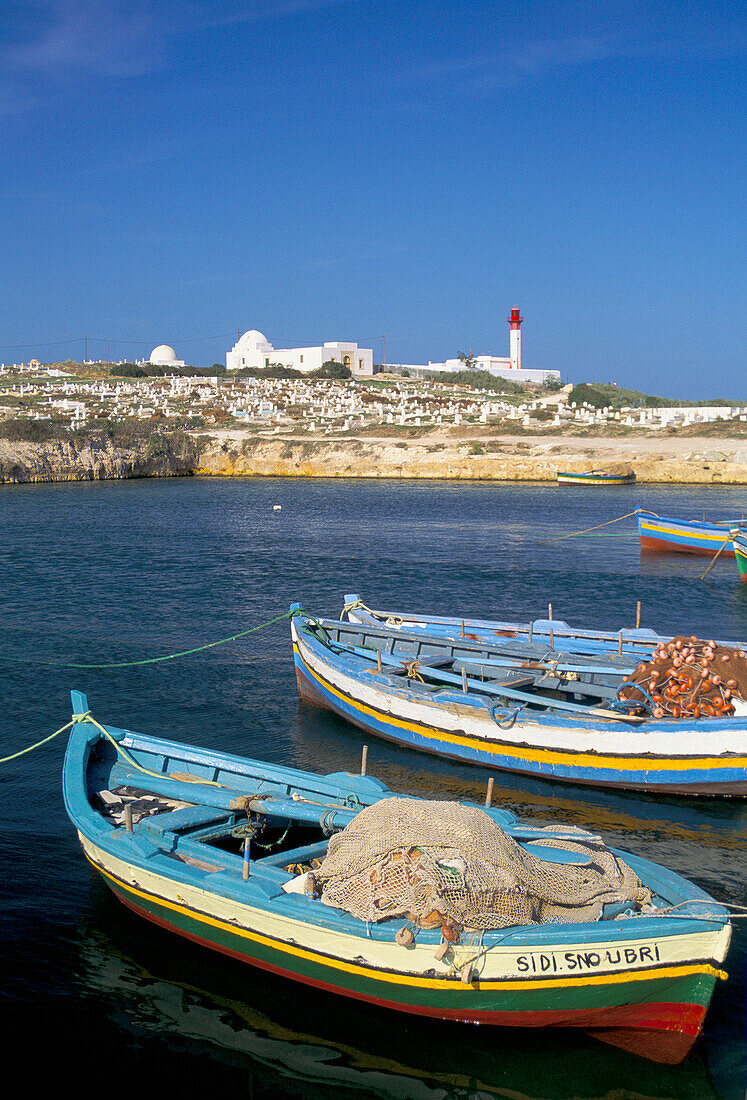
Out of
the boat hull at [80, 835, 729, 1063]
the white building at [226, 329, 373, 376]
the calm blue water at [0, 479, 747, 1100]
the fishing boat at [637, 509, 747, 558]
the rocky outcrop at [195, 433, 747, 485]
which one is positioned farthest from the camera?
the white building at [226, 329, 373, 376]

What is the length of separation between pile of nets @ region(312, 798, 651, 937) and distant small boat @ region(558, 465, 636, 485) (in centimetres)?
5390

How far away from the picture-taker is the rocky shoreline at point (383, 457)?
61688 mm

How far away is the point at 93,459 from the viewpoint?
65.9 m

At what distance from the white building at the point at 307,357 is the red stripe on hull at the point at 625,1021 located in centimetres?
11932

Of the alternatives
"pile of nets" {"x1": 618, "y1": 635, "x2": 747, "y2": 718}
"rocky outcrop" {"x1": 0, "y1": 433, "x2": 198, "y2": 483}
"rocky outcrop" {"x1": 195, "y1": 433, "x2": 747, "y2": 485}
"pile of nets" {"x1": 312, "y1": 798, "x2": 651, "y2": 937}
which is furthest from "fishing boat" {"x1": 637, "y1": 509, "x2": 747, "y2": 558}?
"rocky outcrop" {"x1": 0, "y1": 433, "x2": 198, "y2": 483}

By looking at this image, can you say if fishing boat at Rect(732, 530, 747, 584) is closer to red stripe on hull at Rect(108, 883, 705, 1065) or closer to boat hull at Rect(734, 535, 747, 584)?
boat hull at Rect(734, 535, 747, 584)

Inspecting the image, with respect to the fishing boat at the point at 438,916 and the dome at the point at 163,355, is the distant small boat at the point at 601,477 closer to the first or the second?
the fishing boat at the point at 438,916

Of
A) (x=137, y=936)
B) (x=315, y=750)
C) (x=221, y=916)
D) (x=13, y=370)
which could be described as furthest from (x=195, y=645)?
(x=13, y=370)

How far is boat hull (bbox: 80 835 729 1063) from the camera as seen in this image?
641 cm

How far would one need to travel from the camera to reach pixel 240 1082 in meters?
6.91

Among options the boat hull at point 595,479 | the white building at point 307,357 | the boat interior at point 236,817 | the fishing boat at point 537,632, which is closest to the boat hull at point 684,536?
the fishing boat at point 537,632

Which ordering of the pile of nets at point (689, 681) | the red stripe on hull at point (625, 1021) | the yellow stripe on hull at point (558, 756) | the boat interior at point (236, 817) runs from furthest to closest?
the pile of nets at point (689, 681), the yellow stripe on hull at point (558, 756), the boat interior at point (236, 817), the red stripe on hull at point (625, 1021)

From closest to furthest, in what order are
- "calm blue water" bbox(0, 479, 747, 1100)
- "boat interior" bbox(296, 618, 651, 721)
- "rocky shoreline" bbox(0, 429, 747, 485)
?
"calm blue water" bbox(0, 479, 747, 1100)
"boat interior" bbox(296, 618, 651, 721)
"rocky shoreline" bbox(0, 429, 747, 485)

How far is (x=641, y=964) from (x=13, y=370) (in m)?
147
